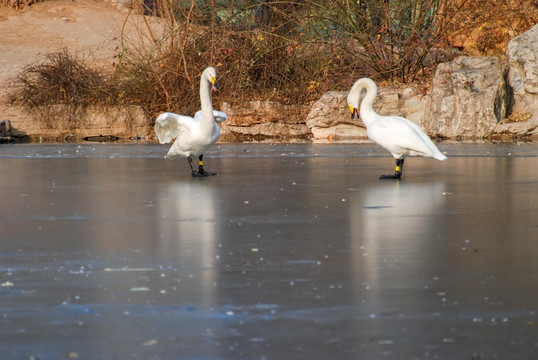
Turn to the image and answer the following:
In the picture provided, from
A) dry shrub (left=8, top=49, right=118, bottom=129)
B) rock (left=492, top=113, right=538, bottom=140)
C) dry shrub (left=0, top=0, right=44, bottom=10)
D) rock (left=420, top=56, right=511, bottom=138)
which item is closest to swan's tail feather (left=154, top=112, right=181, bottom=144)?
rock (left=420, top=56, right=511, bottom=138)

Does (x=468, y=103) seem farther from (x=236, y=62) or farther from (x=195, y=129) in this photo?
(x=195, y=129)

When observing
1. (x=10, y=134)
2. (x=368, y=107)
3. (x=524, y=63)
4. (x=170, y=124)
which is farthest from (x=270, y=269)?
(x=10, y=134)

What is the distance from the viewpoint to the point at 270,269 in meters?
4.99

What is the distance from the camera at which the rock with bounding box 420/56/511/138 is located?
19.2m

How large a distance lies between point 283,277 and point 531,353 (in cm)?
163

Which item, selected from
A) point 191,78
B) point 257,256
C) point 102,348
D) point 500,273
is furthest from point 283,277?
point 191,78

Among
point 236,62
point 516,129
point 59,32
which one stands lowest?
point 516,129

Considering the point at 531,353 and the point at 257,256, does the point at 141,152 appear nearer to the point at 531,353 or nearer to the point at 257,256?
the point at 257,256

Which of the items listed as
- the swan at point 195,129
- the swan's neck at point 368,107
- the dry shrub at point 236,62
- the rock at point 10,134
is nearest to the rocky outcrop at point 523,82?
the dry shrub at point 236,62

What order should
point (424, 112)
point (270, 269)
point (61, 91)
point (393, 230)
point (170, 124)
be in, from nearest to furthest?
point (270, 269) < point (393, 230) < point (170, 124) < point (424, 112) < point (61, 91)

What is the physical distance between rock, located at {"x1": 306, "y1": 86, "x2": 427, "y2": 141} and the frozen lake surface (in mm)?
10098

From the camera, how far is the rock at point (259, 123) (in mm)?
21328

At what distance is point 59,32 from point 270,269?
26535 millimetres

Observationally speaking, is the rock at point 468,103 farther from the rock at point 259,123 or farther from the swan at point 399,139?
the swan at point 399,139
